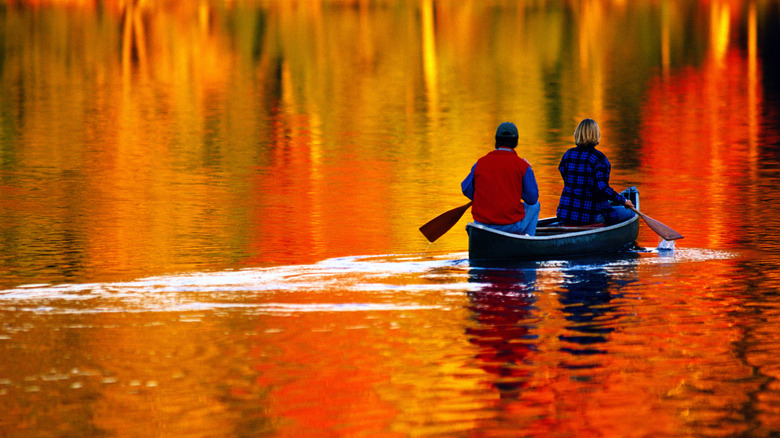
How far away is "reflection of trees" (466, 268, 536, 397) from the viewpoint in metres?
11.6

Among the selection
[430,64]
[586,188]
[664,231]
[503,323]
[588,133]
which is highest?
[588,133]

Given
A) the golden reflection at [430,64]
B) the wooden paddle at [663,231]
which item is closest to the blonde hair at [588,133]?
the wooden paddle at [663,231]

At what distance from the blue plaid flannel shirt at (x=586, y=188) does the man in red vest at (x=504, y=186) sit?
0.88 m

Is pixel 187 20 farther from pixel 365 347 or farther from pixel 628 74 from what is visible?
pixel 365 347

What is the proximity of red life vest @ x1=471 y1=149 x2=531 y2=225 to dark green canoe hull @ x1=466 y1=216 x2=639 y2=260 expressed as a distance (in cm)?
37

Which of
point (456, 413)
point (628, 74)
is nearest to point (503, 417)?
point (456, 413)

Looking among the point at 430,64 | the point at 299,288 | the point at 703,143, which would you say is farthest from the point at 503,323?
the point at 430,64

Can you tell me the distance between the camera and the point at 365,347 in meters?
12.5

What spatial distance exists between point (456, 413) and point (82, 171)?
18122 mm

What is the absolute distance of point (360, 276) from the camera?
52.1 feet

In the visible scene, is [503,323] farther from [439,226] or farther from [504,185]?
[439,226]

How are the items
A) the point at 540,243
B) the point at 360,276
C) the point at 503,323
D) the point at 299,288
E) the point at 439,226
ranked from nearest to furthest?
the point at 503,323 → the point at 299,288 → the point at 360,276 → the point at 540,243 → the point at 439,226

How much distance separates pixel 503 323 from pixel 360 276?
2.77 m

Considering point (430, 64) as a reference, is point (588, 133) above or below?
above
